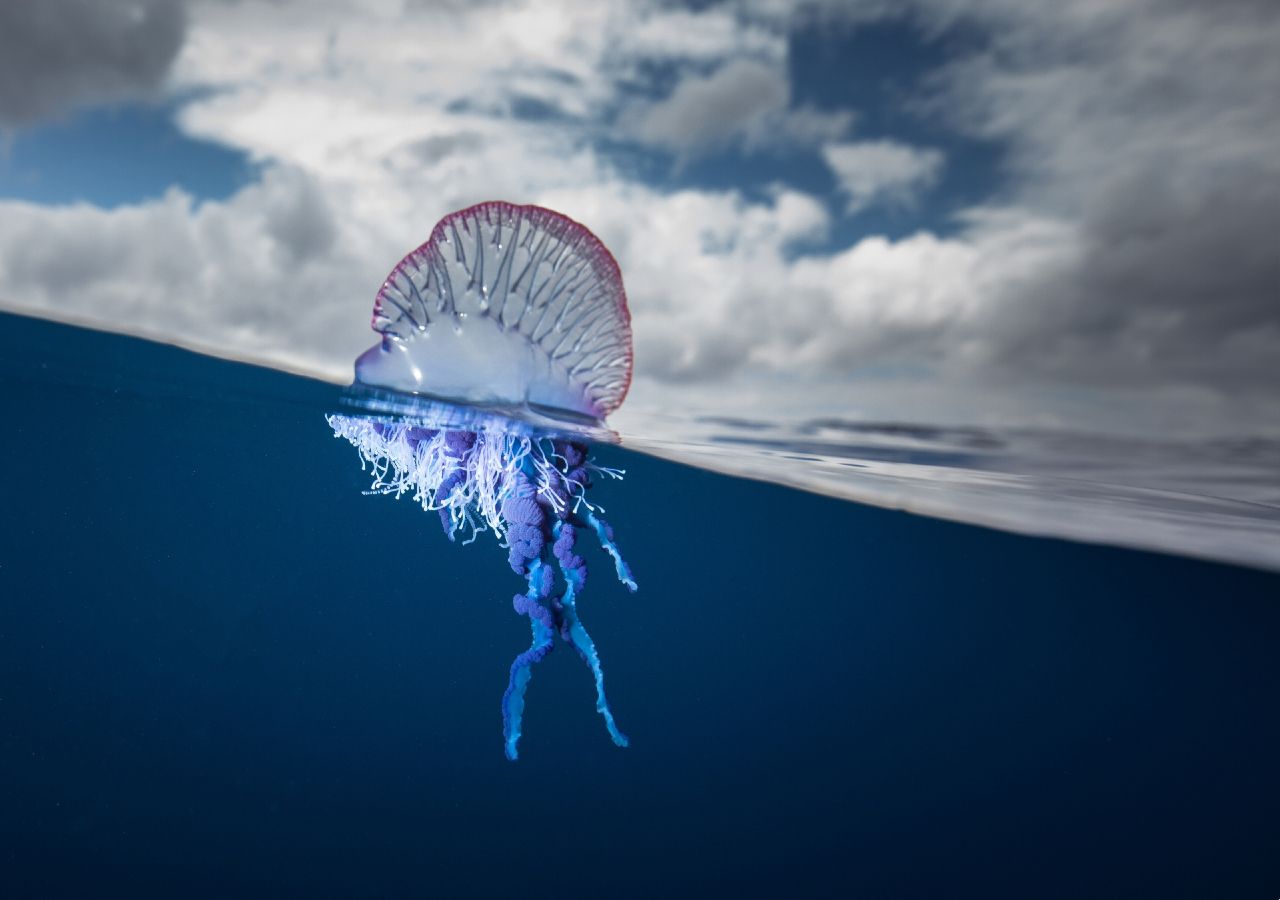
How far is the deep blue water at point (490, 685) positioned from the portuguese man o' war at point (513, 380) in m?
2.57

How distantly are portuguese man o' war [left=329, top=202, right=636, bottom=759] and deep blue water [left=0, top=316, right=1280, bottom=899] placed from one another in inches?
101

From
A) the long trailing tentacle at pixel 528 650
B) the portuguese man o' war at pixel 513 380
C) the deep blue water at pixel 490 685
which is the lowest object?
the deep blue water at pixel 490 685

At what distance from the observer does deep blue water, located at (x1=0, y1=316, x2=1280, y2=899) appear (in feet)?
30.6

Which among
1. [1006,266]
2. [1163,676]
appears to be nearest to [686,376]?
[1006,266]


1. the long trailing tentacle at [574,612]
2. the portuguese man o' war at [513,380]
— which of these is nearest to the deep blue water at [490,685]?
the portuguese man o' war at [513,380]

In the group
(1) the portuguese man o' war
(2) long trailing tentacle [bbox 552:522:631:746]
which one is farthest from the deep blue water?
(2) long trailing tentacle [bbox 552:522:631:746]

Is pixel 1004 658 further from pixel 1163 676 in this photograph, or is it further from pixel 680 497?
pixel 680 497

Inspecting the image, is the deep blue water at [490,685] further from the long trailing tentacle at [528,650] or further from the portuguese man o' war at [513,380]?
the long trailing tentacle at [528,650]

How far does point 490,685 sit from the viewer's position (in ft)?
46.8

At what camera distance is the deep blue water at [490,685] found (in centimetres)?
934

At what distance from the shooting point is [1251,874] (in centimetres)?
1608

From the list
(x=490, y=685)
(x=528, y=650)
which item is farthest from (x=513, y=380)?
(x=490, y=685)

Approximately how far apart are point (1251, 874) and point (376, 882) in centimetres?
1746

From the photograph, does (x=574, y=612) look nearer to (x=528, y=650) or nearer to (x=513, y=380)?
(x=528, y=650)
